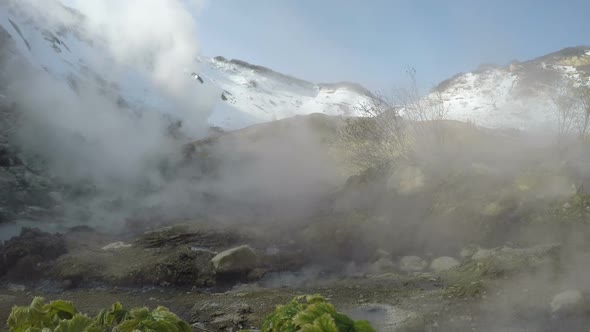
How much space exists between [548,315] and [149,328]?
405 centimetres

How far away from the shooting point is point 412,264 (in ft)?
23.1

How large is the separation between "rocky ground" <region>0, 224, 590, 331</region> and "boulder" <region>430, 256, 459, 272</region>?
3 centimetres

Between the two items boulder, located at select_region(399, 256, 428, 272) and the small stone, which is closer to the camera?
the small stone

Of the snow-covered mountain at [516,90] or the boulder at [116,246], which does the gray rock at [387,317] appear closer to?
the boulder at [116,246]

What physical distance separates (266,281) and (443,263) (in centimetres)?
299

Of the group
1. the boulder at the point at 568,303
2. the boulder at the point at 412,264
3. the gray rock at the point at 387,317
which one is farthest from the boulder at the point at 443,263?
the boulder at the point at 568,303

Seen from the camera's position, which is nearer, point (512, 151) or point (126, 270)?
point (126, 270)

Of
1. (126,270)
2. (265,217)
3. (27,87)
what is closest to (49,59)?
(27,87)

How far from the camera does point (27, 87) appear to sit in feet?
51.1

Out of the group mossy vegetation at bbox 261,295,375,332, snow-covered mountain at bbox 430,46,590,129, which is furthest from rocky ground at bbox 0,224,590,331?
snow-covered mountain at bbox 430,46,590,129

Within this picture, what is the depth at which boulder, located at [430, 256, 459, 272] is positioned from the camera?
6.56 metres

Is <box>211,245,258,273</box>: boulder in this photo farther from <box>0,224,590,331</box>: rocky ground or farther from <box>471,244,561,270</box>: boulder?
<box>471,244,561,270</box>: boulder

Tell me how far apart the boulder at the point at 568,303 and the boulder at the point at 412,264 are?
108 inches

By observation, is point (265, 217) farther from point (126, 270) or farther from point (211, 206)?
point (126, 270)
